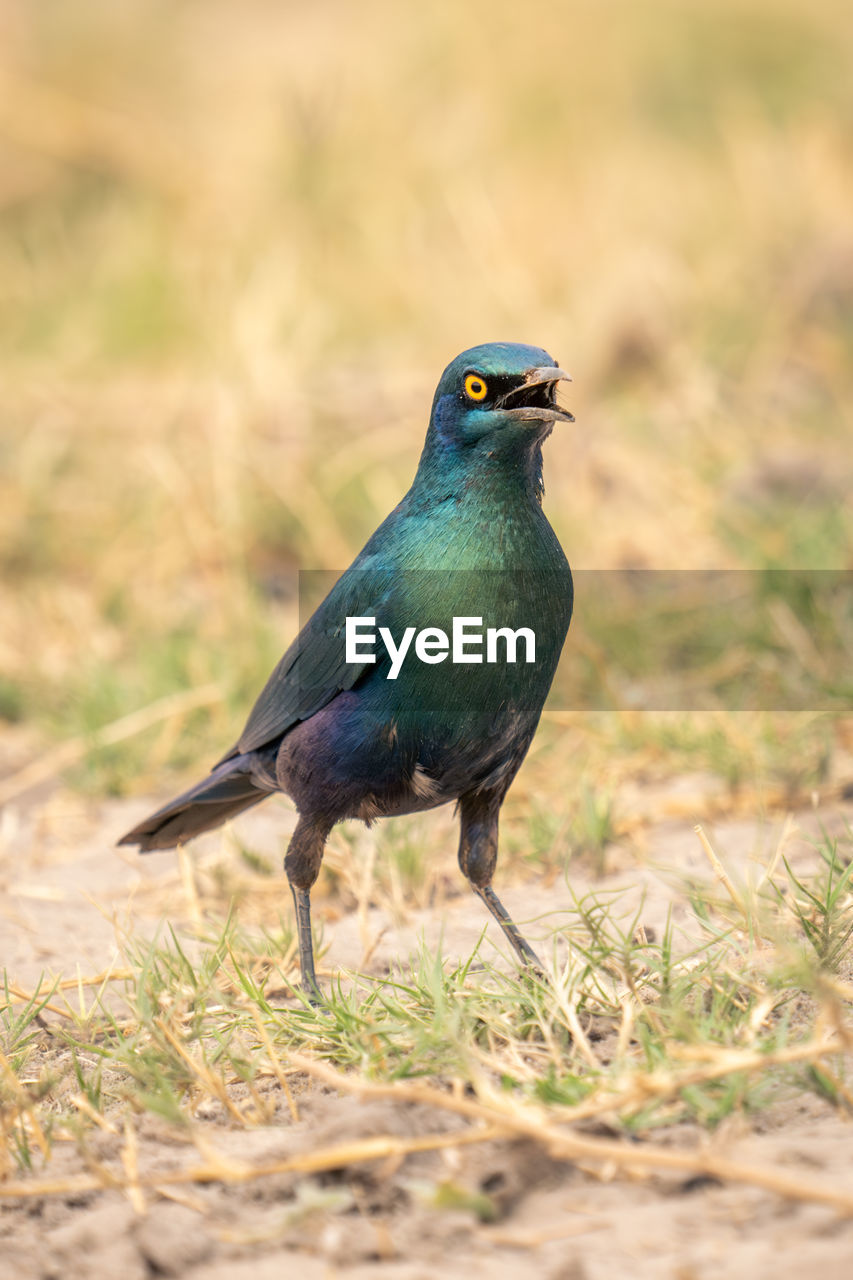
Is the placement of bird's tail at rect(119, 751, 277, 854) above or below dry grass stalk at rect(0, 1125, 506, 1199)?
above

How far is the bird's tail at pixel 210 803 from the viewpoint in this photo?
10.0ft

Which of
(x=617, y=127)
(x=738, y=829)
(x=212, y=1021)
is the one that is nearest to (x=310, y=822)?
(x=212, y=1021)

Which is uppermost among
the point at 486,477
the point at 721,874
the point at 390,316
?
the point at 390,316

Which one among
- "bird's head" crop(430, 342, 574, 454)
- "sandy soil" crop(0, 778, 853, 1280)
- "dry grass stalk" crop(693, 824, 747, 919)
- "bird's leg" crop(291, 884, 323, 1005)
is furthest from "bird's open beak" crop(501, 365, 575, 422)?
"sandy soil" crop(0, 778, 853, 1280)

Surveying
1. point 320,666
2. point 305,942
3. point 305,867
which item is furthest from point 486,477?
point 305,942

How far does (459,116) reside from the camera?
8789 millimetres

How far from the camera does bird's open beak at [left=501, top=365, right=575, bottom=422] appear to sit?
8.05 feet

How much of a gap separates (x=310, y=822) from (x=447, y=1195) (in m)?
1.08

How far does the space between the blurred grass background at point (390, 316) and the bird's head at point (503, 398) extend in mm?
1210

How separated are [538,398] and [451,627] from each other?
0.47 meters

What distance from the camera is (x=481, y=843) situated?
9.34ft

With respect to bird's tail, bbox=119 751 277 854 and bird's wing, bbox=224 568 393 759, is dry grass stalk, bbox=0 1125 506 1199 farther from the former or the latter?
bird's tail, bbox=119 751 277 854

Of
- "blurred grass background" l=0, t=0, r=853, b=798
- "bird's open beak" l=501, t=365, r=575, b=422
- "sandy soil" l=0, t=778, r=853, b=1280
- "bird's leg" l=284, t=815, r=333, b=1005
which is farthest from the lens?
"blurred grass background" l=0, t=0, r=853, b=798

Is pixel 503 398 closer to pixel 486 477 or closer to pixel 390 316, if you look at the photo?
pixel 486 477
